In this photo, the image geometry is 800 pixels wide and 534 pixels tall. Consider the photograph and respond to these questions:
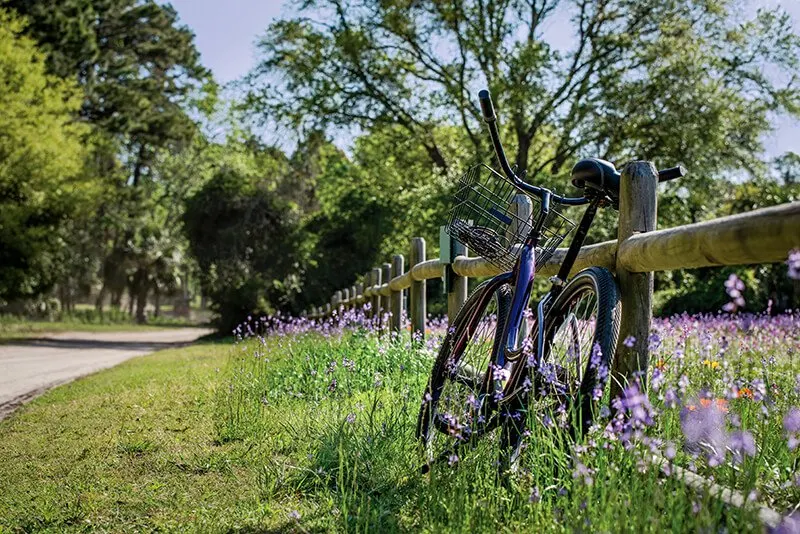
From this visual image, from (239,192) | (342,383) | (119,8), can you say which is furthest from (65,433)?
(119,8)

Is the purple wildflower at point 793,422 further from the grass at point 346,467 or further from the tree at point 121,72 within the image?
the tree at point 121,72

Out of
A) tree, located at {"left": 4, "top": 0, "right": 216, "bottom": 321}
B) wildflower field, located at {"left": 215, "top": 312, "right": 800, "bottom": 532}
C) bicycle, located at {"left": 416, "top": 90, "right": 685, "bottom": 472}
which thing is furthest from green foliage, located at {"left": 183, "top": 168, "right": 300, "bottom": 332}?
bicycle, located at {"left": 416, "top": 90, "right": 685, "bottom": 472}

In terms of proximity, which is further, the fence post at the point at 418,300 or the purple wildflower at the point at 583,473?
the fence post at the point at 418,300

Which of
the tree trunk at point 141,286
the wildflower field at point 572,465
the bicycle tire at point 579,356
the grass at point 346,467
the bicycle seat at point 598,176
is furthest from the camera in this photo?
the tree trunk at point 141,286

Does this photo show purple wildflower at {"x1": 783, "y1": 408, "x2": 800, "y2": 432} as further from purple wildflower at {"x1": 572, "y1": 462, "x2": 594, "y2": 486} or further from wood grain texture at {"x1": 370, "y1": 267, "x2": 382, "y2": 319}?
wood grain texture at {"x1": 370, "y1": 267, "x2": 382, "y2": 319}

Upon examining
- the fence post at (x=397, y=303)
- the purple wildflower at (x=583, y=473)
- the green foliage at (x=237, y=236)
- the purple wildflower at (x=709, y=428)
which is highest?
the green foliage at (x=237, y=236)

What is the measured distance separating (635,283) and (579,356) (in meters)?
0.37

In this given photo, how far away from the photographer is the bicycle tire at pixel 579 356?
3031mm

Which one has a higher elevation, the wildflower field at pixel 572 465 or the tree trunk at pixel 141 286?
the tree trunk at pixel 141 286

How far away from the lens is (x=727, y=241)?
2490mm

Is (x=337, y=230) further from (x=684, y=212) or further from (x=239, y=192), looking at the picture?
(x=684, y=212)

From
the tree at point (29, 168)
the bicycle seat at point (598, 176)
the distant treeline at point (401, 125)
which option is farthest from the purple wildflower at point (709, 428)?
the tree at point (29, 168)

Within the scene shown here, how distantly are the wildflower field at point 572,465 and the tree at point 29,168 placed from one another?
20.5 meters

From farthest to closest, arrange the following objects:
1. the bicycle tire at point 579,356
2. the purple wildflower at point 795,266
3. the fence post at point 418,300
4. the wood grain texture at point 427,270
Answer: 1. the fence post at point 418,300
2. the wood grain texture at point 427,270
3. the bicycle tire at point 579,356
4. the purple wildflower at point 795,266
